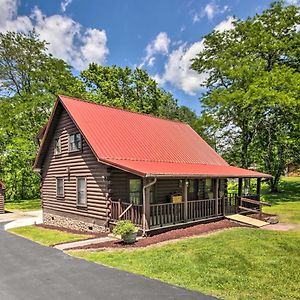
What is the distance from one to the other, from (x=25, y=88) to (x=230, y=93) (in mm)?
21813

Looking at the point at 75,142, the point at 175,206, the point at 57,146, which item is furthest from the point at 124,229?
the point at 57,146

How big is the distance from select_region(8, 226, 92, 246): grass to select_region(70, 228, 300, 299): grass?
9.79 ft

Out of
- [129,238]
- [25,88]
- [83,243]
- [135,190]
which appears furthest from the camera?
[25,88]

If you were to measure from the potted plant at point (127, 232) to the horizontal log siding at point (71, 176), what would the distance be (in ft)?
8.70

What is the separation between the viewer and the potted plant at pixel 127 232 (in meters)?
11.9

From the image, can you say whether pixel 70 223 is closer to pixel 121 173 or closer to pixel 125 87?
pixel 121 173

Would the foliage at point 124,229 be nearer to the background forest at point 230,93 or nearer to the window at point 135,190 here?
the window at point 135,190

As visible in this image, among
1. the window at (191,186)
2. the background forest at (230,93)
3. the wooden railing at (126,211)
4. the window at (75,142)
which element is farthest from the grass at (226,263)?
the background forest at (230,93)

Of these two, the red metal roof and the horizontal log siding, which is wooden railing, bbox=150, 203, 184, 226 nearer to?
the red metal roof

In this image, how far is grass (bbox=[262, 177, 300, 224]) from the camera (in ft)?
63.4

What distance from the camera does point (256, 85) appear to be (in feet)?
87.8

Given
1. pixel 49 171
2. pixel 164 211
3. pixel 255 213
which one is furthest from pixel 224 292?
pixel 49 171

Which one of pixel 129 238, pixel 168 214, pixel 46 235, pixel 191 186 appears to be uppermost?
pixel 191 186

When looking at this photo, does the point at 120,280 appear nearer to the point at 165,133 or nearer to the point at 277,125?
the point at 165,133
